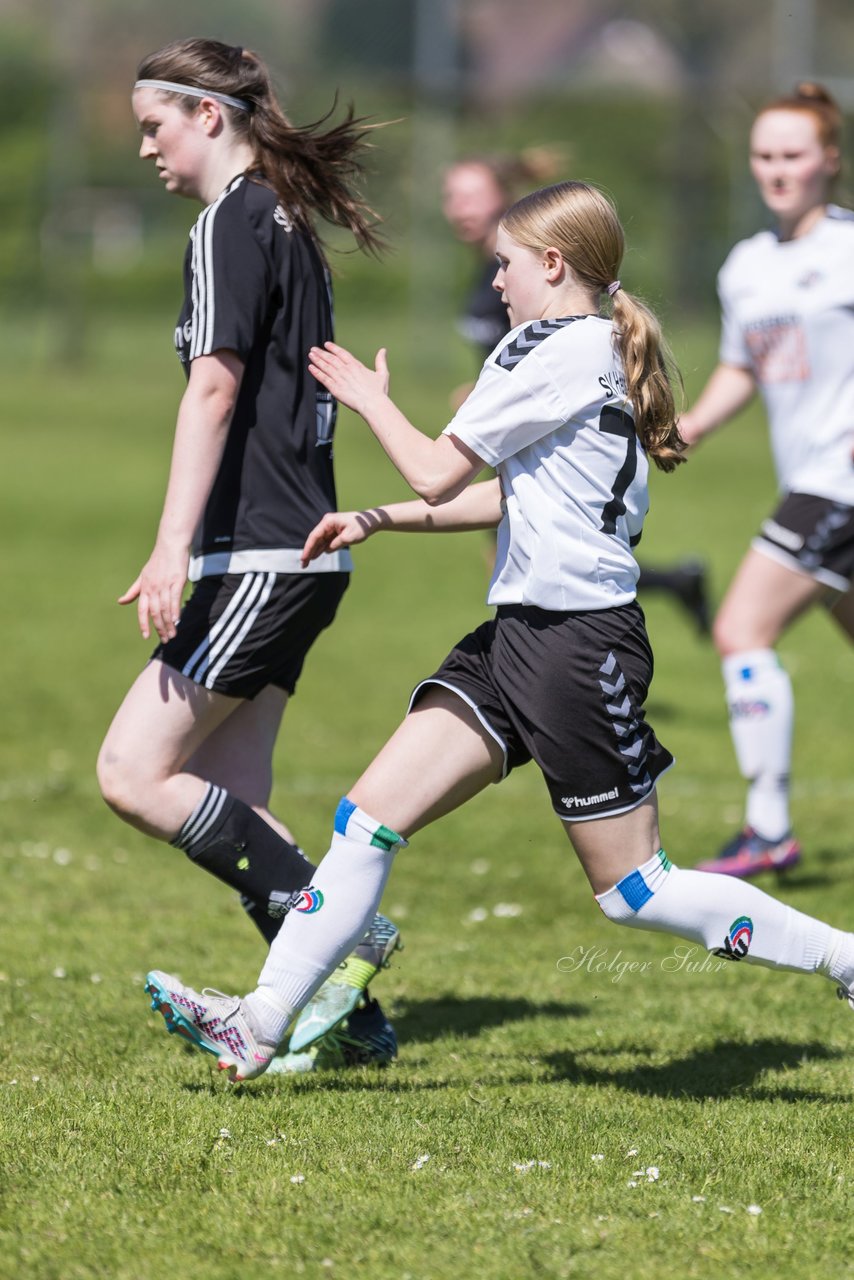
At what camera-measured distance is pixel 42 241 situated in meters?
30.5

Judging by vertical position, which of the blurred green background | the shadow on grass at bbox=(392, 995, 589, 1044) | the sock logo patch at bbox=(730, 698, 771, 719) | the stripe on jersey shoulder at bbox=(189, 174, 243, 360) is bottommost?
the blurred green background

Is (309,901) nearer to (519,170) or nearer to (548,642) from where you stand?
(548,642)

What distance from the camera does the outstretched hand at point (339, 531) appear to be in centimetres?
385

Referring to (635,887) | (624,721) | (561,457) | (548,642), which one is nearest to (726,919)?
(635,887)

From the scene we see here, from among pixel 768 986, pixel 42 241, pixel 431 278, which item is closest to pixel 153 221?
pixel 42 241

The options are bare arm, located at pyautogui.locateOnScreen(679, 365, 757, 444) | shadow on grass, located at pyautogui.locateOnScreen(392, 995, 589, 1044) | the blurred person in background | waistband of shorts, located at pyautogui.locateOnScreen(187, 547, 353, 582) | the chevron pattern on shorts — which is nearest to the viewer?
the chevron pattern on shorts

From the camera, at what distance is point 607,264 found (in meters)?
3.90

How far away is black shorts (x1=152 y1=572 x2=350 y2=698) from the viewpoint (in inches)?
164

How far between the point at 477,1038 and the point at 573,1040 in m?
0.25

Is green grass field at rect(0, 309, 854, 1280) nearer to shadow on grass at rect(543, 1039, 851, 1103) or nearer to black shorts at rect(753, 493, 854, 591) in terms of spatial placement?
shadow on grass at rect(543, 1039, 851, 1103)

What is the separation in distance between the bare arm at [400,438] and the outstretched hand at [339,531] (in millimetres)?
138

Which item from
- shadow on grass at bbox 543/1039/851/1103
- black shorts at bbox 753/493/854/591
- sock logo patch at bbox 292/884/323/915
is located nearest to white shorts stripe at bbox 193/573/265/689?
sock logo patch at bbox 292/884/323/915

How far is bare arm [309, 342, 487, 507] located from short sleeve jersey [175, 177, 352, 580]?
1.15 feet

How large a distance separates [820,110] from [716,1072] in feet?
11.5
